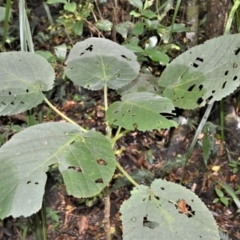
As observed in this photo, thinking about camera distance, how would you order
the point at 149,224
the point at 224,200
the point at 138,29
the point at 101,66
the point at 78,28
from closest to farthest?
1. the point at 149,224
2. the point at 101,66
3. the point at 224,200
4. the point at 138,29
5. the point at 78,28

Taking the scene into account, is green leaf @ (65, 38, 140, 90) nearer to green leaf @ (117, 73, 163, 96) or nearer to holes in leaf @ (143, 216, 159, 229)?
green leaf @ (117, 73, 163, 96)

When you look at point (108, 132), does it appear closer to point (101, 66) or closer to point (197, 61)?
point (101, 66)

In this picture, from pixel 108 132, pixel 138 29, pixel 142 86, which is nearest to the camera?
pixel 108 132

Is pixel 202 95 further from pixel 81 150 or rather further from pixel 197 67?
pixel 81 150

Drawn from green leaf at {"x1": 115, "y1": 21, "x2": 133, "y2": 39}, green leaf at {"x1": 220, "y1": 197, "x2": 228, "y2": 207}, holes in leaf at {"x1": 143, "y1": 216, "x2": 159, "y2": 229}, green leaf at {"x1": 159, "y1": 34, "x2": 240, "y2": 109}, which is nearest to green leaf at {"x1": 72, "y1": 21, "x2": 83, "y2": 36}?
green leaf at {"x1": 115, "y1": 21, "x2": 133, "y2": 39}

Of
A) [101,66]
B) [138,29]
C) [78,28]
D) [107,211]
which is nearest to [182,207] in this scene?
[107,211]

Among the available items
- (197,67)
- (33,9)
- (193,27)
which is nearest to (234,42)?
(197,67)
